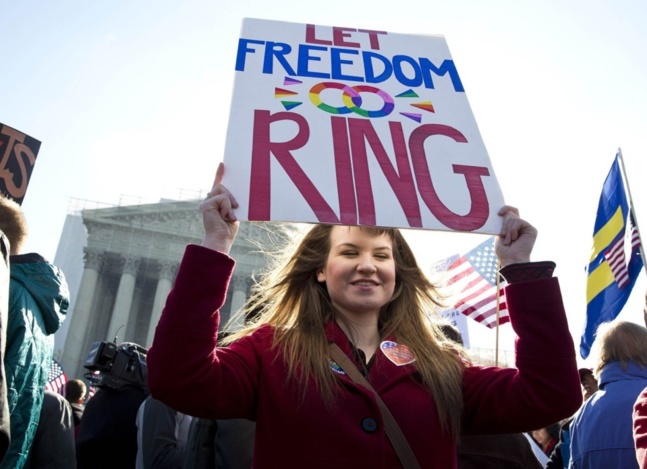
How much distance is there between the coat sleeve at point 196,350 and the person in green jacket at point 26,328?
118 centimetres

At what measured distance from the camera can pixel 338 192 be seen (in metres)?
2.29

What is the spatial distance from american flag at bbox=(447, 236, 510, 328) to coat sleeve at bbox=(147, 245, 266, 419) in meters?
7.74

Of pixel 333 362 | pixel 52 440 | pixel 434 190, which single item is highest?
pixel 434 190

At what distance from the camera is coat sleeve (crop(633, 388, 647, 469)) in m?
2.17

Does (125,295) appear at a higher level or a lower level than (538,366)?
higher

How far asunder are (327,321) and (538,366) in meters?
0.79

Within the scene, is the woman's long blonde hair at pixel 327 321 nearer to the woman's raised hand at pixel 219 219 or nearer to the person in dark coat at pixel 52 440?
the woman's raised hand at pixel 219 219

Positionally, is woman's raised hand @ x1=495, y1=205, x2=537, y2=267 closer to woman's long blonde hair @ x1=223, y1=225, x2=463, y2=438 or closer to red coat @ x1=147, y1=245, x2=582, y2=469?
red coat @ x1=147, y1=245, x2=582, y2=469

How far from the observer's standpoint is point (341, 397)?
2.02 meters

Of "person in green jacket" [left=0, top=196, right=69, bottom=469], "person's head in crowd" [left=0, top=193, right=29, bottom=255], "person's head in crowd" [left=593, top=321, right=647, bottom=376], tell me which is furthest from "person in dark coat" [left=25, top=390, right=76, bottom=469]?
"person's head in crowd" [left=593, top=321, right=647, bottom=376]

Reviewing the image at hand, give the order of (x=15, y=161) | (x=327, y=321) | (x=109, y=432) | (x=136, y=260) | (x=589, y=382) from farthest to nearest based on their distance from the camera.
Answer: (x=136, y=260), (x=589, y=382), (x=15, y=161), (x=109, y=432), (x=327, y=321)

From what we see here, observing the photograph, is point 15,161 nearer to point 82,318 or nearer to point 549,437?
point 549,437

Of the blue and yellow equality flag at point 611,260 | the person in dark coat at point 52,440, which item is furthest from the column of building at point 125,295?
the person in dark coat at point 52,440

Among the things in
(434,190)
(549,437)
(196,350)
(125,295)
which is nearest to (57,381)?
(549,437)
